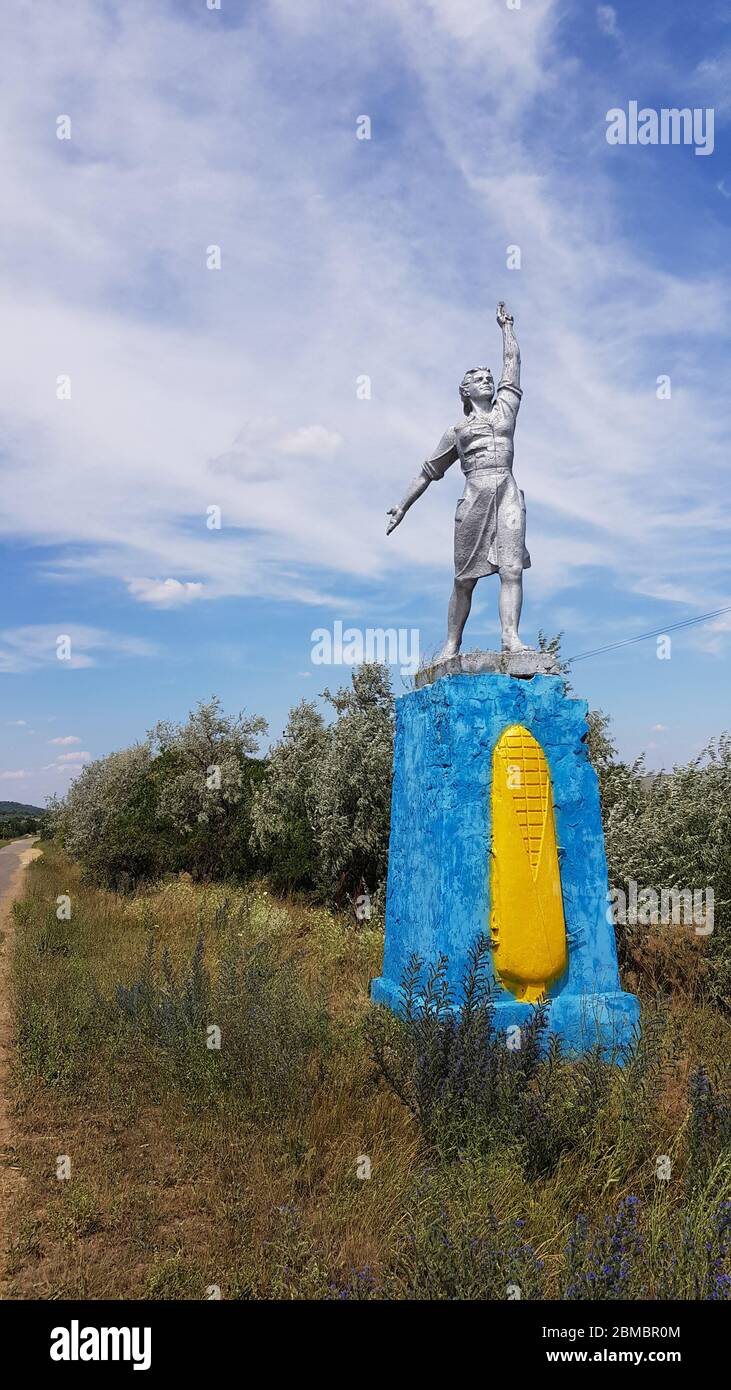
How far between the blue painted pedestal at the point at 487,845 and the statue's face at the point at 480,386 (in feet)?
7.26

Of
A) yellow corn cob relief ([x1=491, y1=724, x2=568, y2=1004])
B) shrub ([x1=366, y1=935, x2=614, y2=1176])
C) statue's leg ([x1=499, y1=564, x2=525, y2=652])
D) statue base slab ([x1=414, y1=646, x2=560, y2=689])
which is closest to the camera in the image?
shrub ([x1=366, y1=935, x2=614, y2=1176])

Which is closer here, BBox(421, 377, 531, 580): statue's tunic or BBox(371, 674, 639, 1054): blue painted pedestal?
BBox(371, 674, 639, 1054): blue painted pedestal

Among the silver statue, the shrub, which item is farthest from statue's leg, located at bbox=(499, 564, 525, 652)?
the shrub

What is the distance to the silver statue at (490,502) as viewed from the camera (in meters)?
6.20

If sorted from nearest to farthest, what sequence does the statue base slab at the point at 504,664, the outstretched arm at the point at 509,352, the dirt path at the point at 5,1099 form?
the dirt path at the point at 5,1099 → the statue base slab at the point at 504,664 → the outstretched arm at the point at 509,352

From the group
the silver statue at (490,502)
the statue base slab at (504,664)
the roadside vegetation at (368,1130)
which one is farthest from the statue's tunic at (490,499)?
the roadside vegetation at (368,1130)

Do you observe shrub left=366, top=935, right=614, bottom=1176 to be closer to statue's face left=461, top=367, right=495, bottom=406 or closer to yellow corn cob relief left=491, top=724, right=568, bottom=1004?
yellow corn cob relief left=491, top=724, right=568, bottom=1004

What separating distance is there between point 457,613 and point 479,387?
5.66ft

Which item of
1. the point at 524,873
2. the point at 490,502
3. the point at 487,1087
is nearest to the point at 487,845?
the point at 524,873

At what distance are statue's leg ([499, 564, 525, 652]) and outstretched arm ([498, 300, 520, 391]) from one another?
1.49 meters

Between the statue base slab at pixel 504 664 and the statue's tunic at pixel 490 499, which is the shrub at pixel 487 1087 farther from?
the statue's tunic at pixel 490 499

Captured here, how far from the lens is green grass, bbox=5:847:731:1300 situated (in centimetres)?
312
